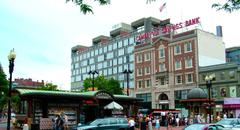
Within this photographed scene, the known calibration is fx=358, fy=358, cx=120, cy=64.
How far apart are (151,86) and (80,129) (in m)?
51.2

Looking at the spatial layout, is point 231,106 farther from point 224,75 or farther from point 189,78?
point 189,78

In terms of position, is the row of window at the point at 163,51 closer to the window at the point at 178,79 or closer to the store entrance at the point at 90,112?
the window at the point at 178,79

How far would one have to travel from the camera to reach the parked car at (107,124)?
2603 centimetres

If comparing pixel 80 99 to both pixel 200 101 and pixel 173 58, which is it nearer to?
pixel 200 101

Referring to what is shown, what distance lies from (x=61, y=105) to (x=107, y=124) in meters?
9.51

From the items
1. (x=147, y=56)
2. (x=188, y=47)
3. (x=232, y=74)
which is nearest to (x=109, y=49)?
(x=147, y=56)

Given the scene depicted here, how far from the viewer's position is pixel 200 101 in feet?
131

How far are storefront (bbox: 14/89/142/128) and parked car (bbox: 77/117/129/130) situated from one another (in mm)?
6812

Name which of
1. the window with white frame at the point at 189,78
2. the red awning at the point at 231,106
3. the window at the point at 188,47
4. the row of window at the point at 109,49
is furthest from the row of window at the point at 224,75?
the row of window at the point at 109,49

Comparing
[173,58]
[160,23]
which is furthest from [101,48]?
[173,58]

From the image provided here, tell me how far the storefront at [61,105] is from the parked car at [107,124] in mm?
6812

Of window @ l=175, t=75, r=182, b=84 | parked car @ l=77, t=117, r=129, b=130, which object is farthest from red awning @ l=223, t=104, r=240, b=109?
parked car @ l=77, t=117, r=129, b=130

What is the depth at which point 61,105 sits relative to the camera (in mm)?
35062

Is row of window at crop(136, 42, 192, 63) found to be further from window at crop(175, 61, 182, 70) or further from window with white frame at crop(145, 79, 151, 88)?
window with white frame at crop(145, 79, 151, 88)
